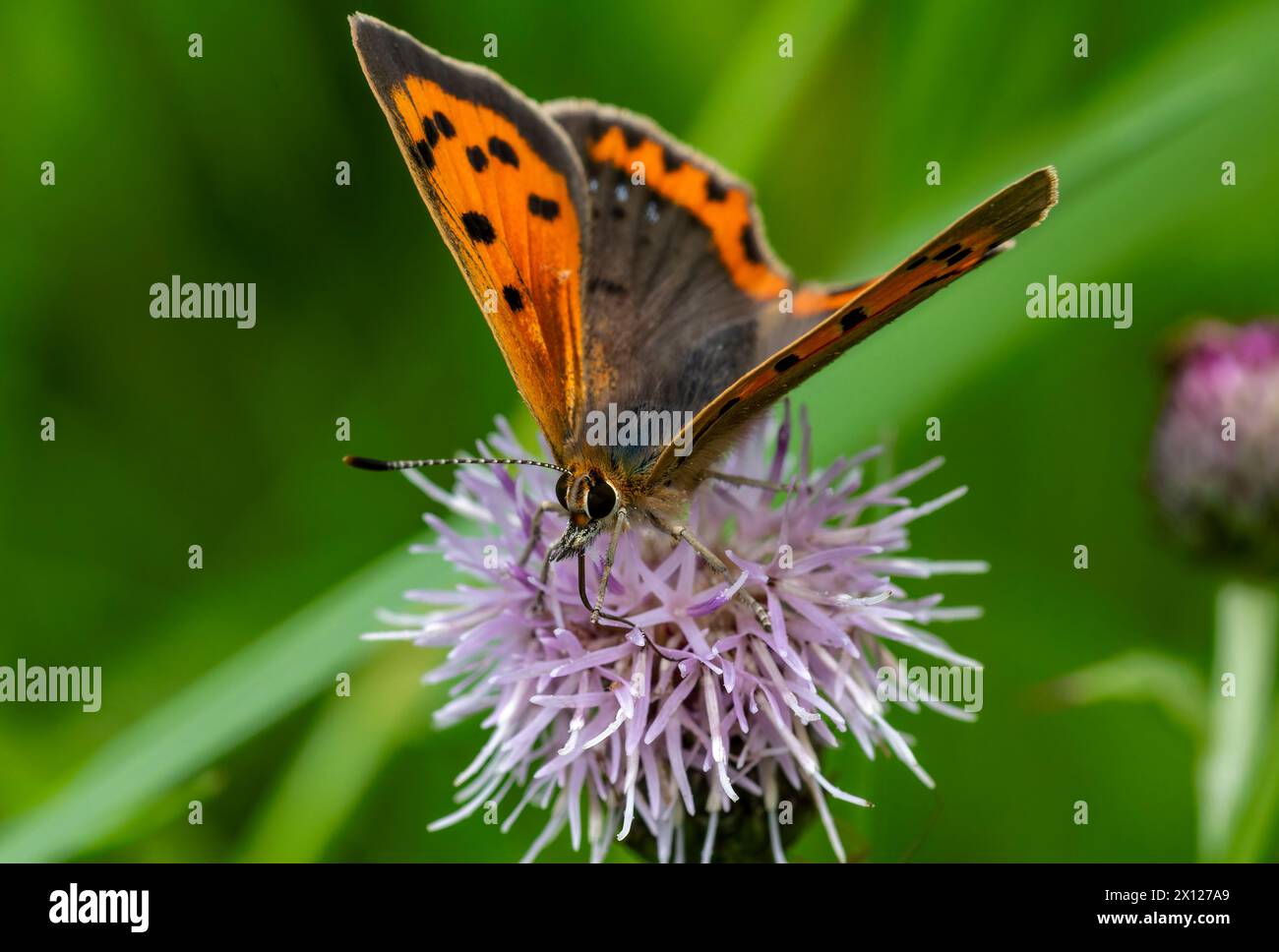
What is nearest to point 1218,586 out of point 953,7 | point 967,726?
point 967,726

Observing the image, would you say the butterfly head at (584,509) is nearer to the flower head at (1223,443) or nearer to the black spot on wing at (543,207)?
the black spot on wing at (543,207)

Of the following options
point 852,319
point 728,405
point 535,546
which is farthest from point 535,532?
point 852,319

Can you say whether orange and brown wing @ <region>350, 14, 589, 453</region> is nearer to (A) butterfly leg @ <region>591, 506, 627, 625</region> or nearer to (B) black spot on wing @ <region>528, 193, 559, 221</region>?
(B) black spot on wing @ <region>528, 193, 559, 221</region>

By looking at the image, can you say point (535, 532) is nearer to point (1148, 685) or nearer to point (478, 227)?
point (478, 227)

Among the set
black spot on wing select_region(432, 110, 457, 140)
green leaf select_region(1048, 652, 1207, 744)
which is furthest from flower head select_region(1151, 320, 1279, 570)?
black spot on wing select_region(432, 110, 457, 140)

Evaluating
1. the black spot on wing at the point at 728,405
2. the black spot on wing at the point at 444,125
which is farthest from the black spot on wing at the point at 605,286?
the black spot on wing at the point at 728,405

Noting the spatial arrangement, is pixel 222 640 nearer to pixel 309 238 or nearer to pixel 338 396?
pixel 338 396
